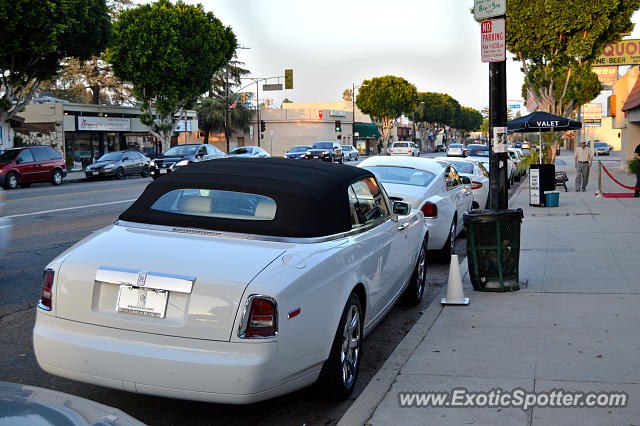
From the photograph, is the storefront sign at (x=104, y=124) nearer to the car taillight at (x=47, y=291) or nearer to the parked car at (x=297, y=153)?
the parked car at (x=297, y=153)

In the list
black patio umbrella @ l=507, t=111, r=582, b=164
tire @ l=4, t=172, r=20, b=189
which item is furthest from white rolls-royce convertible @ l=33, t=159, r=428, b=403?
tire @ l=4, t=172, r=20, b=189

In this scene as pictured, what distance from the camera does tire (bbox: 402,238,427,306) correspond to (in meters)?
7.19

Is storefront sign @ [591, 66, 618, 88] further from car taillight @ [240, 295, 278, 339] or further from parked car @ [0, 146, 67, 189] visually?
car taillight @ [240, 295, 278, 339]

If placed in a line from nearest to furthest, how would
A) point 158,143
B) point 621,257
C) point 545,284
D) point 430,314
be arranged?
1. point 430,314
2. point 545,284
3. point 621,257
4. point 158,143

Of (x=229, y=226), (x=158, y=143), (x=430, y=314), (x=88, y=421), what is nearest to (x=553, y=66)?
(x=430, y=314)

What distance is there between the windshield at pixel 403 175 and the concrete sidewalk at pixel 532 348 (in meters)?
1.98

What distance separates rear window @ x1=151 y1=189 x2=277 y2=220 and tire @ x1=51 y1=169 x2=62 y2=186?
86.1 feet

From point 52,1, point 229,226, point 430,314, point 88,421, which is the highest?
point 52,1

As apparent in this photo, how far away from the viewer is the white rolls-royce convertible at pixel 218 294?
12.2ft

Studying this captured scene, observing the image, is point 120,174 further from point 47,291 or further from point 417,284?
point 47,291

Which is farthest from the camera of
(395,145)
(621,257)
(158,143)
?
(395,145)

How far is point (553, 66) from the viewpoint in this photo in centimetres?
2852

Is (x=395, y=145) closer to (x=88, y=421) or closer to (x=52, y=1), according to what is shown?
(x=52, y=1)

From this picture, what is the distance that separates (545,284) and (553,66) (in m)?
22.7
